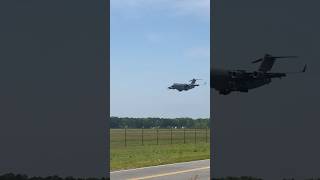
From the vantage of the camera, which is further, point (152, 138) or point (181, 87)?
point (152, 138)
